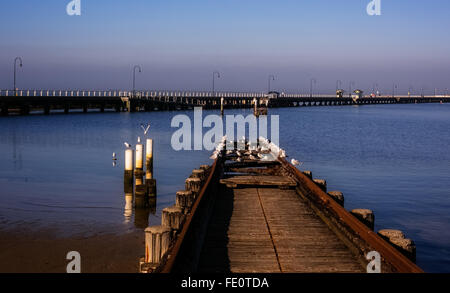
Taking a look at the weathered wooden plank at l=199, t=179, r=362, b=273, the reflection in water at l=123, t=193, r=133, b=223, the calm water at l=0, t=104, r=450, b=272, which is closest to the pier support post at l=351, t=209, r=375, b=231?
the weathered wooden plank at l=199, t=179, r=362, b=273

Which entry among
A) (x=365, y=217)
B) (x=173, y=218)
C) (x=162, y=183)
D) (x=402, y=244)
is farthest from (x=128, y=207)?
(x=402, y=244)

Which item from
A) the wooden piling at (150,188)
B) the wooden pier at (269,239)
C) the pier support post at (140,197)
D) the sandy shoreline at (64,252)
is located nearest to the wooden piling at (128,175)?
the wooden piling at (150,188)

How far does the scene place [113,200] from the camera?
Result: 16.9 meters

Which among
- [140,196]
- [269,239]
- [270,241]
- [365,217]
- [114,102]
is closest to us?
[270,241]

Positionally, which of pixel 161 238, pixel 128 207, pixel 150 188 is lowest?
pixel 128 207

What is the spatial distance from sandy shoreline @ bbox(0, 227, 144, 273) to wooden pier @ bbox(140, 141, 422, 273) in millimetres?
1765

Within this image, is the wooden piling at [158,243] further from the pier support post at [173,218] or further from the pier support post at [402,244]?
the pier support post at [402,244]

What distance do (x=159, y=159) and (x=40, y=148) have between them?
9.93 metres

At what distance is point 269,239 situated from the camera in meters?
8.92

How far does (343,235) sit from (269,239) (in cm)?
125

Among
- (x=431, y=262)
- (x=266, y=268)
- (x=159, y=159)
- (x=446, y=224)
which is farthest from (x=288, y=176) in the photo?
(x=159, y=159)

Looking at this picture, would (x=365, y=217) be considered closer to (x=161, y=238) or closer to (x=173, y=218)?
(x=173, y=218)

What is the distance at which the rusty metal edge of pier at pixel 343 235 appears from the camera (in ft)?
21.9

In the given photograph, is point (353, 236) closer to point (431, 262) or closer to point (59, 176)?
point (431, 262)
